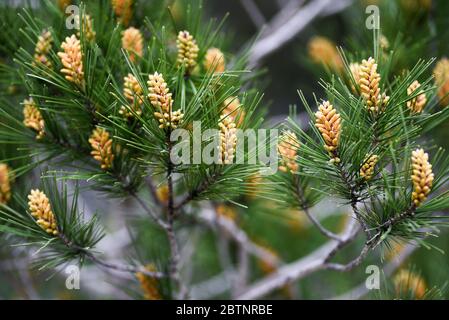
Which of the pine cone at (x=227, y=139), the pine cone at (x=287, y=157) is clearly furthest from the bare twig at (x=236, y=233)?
the pine cone at (x=227, y=139)

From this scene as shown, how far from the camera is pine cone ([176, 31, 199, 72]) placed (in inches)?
35.1

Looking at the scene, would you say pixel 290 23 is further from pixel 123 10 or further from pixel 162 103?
pixel 162 103

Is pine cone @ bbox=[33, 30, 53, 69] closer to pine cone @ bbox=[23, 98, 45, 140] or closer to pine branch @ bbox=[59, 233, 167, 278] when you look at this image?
pine cone @ bbox=[23, 98, 45, 140]

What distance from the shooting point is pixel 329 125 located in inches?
30.0

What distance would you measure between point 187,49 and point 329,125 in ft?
0.87

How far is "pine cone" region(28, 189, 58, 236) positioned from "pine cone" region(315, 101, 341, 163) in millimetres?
394

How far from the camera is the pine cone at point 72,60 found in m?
0.81

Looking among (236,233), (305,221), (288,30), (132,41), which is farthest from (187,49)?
(305,221)

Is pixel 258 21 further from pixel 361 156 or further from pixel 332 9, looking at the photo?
pixel 361 156

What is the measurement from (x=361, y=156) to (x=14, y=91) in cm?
61

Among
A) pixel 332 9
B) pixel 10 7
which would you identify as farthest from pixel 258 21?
pixel 10 7

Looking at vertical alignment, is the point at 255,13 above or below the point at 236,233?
above
